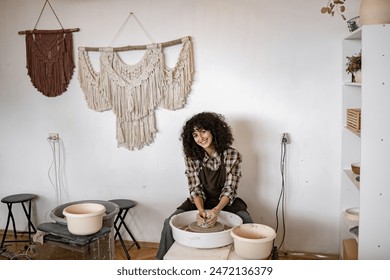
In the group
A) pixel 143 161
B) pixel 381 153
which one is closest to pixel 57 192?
pixel 143 161

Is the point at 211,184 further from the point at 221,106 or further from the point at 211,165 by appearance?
the point at 221,106

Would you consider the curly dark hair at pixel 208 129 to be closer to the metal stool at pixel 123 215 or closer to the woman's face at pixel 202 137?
the woman's face at pixel 202 137

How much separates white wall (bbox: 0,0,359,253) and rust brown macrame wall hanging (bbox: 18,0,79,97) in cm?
6

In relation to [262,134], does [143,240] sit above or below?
below

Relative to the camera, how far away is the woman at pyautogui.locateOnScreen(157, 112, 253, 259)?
2625 mm

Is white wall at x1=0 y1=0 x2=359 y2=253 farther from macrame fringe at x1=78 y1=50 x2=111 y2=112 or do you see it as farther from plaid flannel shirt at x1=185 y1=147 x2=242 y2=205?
plaid flannel shirt at x1=185 y1=147 x2=242 y2=205

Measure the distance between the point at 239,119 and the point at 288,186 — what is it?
0.56 meters

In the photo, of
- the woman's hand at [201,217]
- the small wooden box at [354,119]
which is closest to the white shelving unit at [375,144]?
the small wooden box at [354,119]

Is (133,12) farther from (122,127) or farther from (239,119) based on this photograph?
(239,119)

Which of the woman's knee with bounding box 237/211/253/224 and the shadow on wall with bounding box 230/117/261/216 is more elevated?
the shadow on wall with bounding box 230/117/261/216

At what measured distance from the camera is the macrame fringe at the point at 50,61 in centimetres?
323

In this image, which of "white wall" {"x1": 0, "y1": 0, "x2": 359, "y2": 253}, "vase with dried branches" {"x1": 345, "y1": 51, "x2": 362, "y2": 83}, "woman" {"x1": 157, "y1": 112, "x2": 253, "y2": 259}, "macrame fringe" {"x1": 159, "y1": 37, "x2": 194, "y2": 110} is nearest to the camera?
"vase with dried branches" {"x1": 345, "y1": 51, "x2": 362, "y2": 83}

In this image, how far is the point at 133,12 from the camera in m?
3.08

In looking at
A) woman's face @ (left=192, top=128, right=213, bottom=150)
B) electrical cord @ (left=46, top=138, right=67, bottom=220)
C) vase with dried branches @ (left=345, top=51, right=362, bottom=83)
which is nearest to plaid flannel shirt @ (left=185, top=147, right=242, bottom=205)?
woman's face @ (left=192, top=128, right=213, bottom=150)
